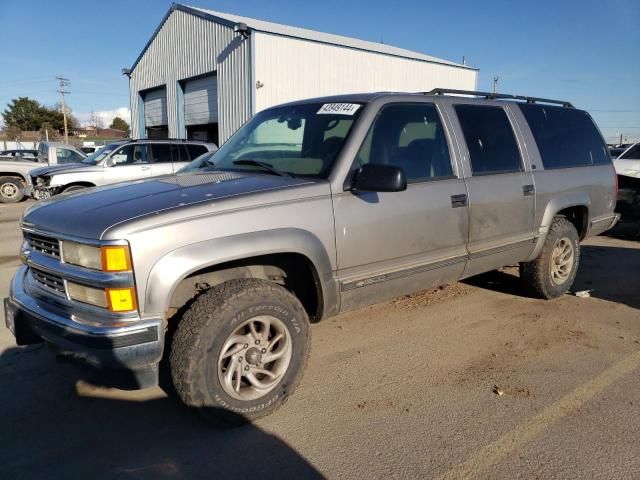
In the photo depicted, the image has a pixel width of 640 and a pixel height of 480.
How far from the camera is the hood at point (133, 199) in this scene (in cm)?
259

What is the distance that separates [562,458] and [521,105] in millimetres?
3334

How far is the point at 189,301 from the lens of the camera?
2.89 meters

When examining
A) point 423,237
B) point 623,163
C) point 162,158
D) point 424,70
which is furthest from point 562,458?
point 424,70

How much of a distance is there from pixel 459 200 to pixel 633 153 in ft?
24.4

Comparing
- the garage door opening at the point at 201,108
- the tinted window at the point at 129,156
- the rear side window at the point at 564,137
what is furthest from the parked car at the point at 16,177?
the rear side window at the point at 564,137

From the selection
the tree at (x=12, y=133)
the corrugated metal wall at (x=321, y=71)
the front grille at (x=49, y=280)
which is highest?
the corrugated metal wall at (x=321, y=71)

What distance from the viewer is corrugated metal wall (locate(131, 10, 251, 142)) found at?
60.7 feet

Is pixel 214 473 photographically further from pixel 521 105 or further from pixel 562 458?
pixel 521 105

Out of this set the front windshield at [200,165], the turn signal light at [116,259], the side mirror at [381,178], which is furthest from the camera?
the front windshield at [200,165]

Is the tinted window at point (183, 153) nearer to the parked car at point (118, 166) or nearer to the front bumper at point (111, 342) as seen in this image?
the parked car at point (118, 166)

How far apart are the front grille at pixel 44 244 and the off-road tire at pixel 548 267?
415 centimetres

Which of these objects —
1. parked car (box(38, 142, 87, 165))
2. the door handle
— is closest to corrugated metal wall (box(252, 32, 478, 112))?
parked car (box(38, 142, 87, 165))

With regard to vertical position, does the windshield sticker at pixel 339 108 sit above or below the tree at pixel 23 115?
below

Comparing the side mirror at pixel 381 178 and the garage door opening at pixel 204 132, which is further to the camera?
the garage door opening at pixel 204 132
